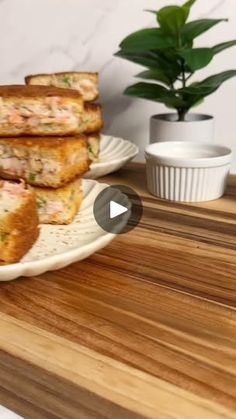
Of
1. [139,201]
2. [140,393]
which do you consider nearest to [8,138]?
[139,201]

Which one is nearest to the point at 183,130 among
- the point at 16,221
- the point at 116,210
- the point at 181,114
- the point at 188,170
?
the point at 181,114

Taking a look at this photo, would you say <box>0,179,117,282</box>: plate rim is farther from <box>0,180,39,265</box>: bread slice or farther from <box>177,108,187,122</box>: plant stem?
<box>177,108,187,122</box>: plant stem

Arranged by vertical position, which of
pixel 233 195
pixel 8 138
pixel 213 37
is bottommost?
pixel 233 195

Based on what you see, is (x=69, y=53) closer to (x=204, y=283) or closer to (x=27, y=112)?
(x=27, y=112)

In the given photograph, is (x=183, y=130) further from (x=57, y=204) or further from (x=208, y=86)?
(x=57, y=204)

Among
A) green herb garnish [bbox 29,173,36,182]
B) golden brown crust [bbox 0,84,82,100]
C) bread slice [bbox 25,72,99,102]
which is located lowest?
green herb garnish [bbox 29,173,36,182]

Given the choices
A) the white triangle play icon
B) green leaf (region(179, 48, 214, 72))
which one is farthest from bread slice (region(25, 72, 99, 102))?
the white triangle play icon

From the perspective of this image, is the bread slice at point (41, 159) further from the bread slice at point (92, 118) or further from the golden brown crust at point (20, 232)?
the bread slice at point (92, 118)
